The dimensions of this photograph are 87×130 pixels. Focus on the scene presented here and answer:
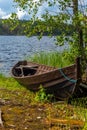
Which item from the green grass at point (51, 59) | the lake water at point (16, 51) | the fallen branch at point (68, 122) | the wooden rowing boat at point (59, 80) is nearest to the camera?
the fallen branch at point (68, 122)

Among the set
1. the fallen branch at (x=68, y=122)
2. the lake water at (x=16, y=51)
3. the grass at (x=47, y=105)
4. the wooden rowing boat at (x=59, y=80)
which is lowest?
the lake water at (x=16, y=51)

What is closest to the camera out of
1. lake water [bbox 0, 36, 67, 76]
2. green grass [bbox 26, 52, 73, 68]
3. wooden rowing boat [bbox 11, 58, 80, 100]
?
wooden rowing boat [bbox 11, 58, 80, 100]

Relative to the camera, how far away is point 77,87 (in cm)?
1356

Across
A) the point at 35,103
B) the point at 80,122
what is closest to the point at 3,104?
the point at 35,103

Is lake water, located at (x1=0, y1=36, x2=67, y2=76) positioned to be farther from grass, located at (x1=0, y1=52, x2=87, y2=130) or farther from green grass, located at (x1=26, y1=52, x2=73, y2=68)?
grass, located at (x1=0, y1=52, x2=87, y2=130)

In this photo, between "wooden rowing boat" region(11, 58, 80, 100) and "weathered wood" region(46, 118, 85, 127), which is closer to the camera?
"weathered wood" region(46, 118, 85, 127)

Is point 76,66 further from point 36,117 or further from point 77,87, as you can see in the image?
point 36,117

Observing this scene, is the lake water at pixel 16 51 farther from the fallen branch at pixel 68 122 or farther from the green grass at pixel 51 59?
the fallen branch at pixel 68 122

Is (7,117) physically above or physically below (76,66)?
below

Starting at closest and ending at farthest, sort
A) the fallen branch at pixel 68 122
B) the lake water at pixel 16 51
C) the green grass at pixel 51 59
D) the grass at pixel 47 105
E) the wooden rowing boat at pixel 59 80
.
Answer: the fallen branch at pixel 68 122
the grass at pixel 47 105
the wooden rowing boat at pixel 59 80
the green grass at pixel 51 59
the lake water at pixel 16 51

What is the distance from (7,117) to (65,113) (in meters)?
1.64

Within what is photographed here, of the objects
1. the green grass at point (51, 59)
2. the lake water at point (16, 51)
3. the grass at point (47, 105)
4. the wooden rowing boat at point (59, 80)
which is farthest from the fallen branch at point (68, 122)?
the green grass at point (51, 59)

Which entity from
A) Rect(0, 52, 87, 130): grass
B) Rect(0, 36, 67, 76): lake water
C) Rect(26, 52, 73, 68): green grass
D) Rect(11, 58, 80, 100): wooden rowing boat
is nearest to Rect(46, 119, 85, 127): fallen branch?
Rect(0, 52, 87, 130): grass

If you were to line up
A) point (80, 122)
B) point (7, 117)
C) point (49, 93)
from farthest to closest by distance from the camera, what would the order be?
1. point (49, 93)
2. point (7, 117)
3. point (80, 122)
